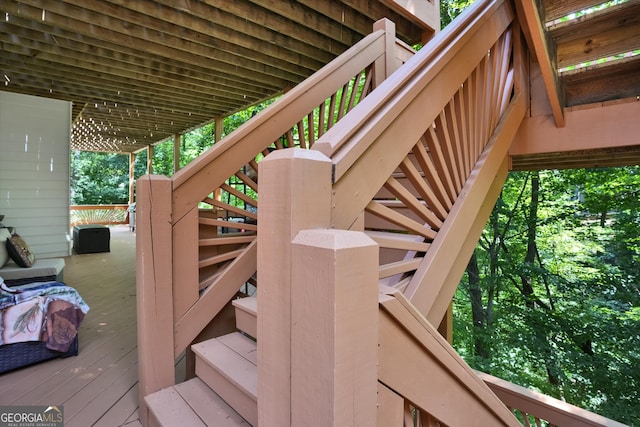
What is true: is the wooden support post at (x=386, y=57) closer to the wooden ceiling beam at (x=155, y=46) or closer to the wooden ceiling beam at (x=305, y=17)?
the wooden ceiling beam at (x=305, y=17)

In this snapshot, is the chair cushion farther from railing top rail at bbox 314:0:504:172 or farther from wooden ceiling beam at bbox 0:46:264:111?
railing top rail at bbox 314:0:504:172

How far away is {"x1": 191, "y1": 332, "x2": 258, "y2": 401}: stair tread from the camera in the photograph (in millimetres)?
1373

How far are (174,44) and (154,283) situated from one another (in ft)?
10.7

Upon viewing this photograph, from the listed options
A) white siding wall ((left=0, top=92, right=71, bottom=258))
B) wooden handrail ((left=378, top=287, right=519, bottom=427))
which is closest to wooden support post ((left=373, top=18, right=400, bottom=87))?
wooden handrail ((left=378, top=287, right=519, bottom=427))

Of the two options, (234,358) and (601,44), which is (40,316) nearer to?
(234,358)

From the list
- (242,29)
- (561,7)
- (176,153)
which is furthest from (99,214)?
(561,7)

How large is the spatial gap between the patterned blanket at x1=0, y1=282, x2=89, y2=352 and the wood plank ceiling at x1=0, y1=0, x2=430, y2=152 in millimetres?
2616

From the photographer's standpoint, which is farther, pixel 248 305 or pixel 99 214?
pixel 99 214

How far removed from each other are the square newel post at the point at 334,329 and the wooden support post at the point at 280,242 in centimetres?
3

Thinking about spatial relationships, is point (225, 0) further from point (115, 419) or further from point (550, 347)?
point (550, 347)

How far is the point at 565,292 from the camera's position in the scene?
634cm

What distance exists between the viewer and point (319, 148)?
0.84 metres

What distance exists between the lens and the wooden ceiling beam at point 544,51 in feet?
5.37

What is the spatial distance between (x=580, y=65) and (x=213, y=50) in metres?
3.66
